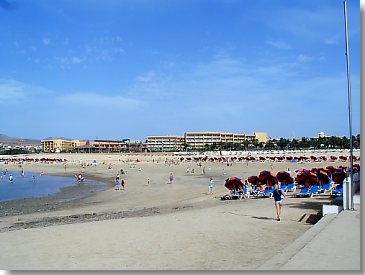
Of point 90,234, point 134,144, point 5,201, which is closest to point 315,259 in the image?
point 90,234

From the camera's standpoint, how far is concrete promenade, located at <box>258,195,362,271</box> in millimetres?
5781

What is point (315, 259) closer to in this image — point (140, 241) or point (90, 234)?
point (140, 241)

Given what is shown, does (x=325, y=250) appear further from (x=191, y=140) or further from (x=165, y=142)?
(x=165, y=142)

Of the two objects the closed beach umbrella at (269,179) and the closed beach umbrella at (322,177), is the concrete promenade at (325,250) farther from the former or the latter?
the closed beach umbrella at (269,179)

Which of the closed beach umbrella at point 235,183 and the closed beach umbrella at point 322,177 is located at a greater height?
the closed beach umbrella at point 322,177

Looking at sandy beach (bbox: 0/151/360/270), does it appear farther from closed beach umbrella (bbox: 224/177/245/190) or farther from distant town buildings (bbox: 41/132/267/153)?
distant town buildings (bbox: 41/132/267/153)

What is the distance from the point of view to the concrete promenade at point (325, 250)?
19.0 feet

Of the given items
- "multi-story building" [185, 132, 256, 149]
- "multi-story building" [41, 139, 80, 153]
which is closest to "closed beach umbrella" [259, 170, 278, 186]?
"multi-story building" [185, 132, 256, 149]

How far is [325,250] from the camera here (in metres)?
6.62

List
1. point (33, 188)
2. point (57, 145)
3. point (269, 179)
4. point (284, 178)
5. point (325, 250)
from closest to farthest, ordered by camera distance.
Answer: point (325, 250) < point (269, 179) < point (284, 178) < point (33, 188) < point (57, 145)

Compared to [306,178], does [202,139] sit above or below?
above

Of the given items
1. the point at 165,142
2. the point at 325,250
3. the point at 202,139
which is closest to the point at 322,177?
the point at 325,250

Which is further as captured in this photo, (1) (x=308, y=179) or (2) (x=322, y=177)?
(2) (x=322, y=177)

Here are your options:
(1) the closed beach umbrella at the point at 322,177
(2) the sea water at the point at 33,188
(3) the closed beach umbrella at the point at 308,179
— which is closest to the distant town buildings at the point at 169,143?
(2) the sea water at the point at 33,188
